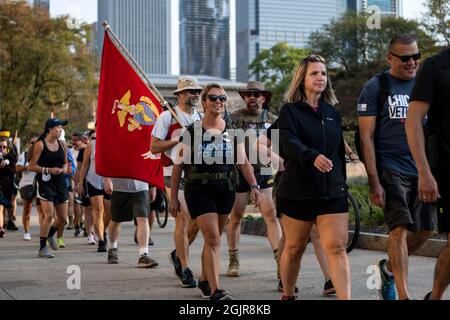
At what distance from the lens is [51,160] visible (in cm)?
1102

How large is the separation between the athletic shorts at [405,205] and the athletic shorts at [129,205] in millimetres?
4195

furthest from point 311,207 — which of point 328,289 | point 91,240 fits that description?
point 91,240

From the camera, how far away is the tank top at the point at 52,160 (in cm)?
1098

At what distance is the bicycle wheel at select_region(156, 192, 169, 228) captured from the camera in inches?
644

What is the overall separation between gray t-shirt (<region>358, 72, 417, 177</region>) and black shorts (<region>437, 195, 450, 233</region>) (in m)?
0.82

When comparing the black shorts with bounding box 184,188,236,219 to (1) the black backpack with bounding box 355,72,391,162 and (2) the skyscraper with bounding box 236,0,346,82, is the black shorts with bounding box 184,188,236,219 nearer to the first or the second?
(1) the black backpack with bounding box 355,72,391,162

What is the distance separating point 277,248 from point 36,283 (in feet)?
7.78

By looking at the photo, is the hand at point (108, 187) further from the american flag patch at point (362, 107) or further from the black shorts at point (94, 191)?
the american flag patch at point (362, 107)

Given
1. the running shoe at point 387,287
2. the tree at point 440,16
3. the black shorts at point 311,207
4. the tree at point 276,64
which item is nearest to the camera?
the black shorts at point 311,207

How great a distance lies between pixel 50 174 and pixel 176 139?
407 cm

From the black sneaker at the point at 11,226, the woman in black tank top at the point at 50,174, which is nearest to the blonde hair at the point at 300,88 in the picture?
the woman in black tank top at the point at 50,174

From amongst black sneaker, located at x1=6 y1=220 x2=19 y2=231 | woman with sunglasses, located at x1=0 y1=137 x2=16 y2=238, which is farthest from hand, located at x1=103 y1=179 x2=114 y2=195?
black sneaker, located at x1=6 y1=220 x2=19 y2=231
